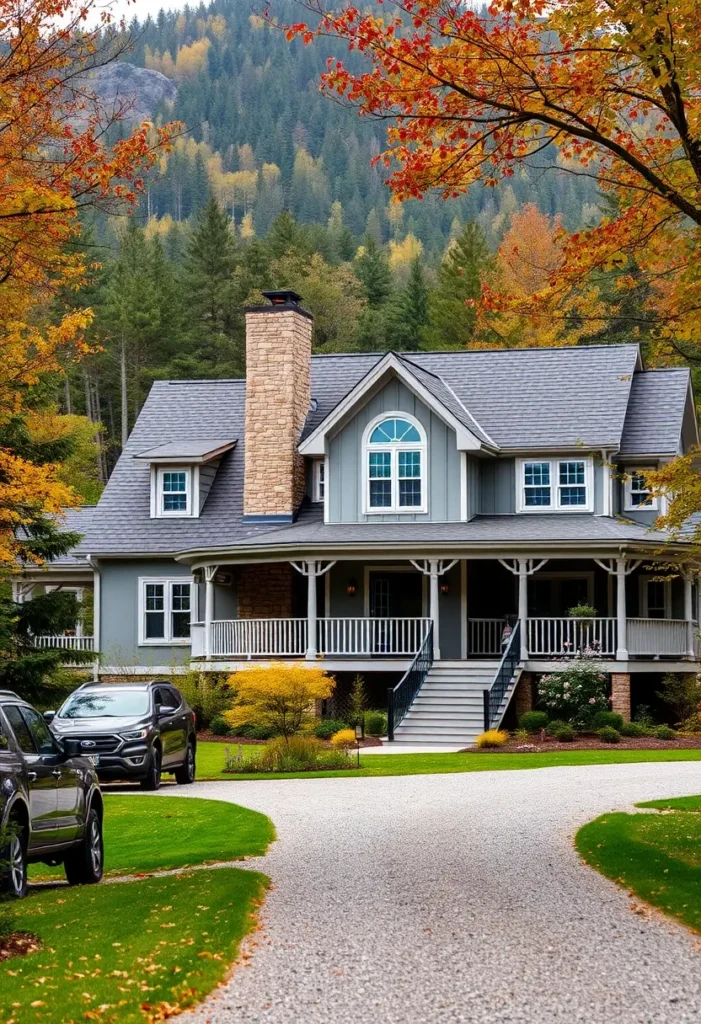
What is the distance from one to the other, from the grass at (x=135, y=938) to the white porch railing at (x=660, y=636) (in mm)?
18383

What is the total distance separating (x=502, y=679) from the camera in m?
32.5

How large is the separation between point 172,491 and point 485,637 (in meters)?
9.53

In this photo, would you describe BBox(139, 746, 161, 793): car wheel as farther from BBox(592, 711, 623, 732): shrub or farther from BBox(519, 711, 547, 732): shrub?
BBox(592, 711, 623, 732): shrub

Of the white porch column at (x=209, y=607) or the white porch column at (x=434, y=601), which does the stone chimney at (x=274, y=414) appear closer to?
the white porch column at (x=209, y=607)

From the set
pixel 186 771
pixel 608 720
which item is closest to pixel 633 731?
pixel 608 720

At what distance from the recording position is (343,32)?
42.2 ft

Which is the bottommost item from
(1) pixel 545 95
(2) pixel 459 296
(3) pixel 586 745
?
(3) pixel 586 745

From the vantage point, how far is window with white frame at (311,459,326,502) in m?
39.0

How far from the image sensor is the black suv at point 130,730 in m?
23.0

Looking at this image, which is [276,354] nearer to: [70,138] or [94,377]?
[70,138]

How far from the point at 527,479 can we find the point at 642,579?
3.64 m

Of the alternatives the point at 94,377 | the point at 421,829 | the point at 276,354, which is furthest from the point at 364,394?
the point at 94,377

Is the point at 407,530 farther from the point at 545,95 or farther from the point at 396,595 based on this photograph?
the point at 545,95

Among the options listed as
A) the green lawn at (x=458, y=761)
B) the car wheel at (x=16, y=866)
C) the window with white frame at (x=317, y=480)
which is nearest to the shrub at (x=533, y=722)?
the green lawn at (x=458, y=761)
